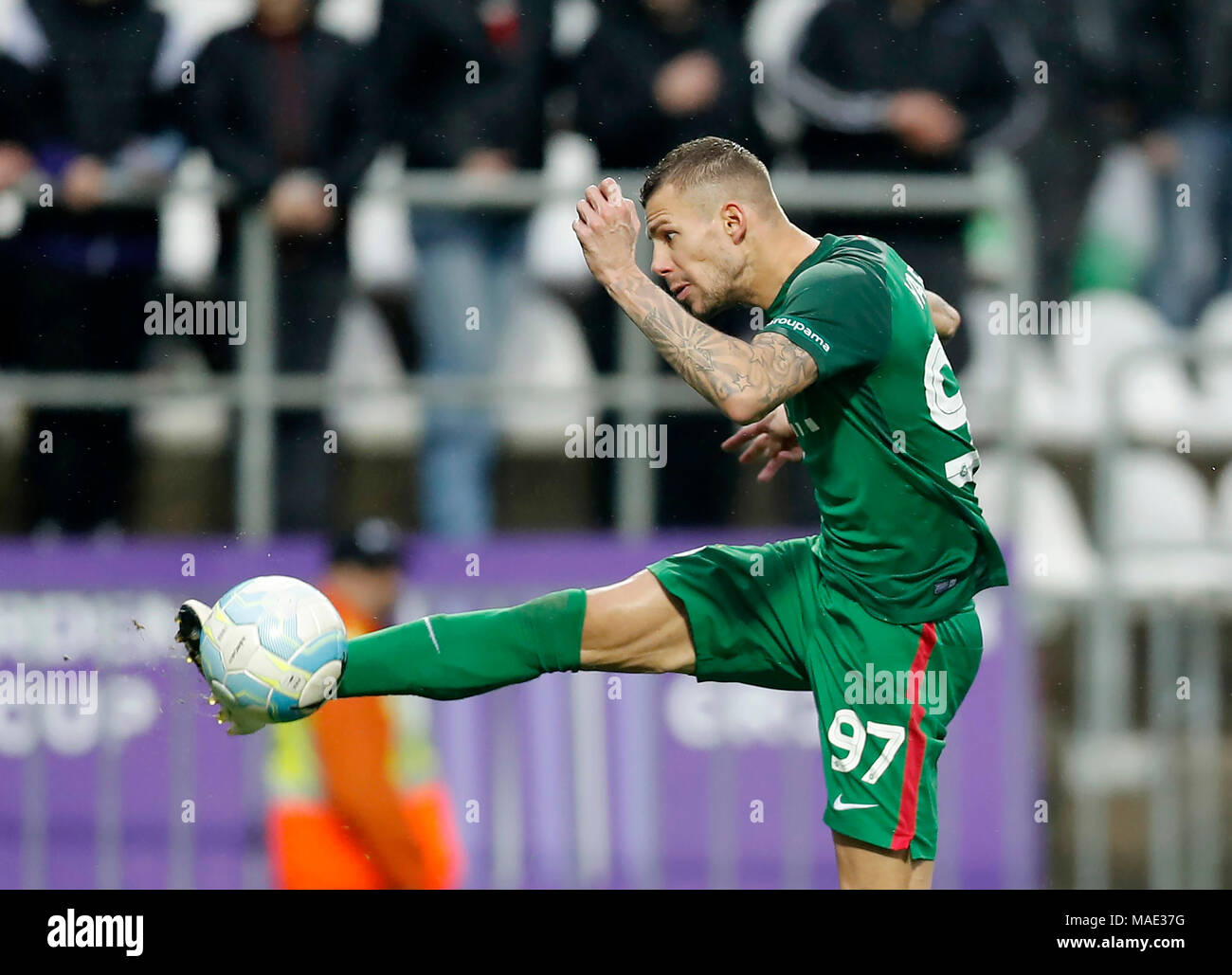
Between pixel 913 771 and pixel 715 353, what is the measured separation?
57.7 inches

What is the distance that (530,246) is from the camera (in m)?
9.66

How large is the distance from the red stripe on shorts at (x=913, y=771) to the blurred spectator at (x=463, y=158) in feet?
12.3

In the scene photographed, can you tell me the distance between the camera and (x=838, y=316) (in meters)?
5.79

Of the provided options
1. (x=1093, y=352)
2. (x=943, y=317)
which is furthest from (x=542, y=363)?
(x=943, y=317)

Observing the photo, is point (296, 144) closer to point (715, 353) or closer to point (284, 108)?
point (284, 108)

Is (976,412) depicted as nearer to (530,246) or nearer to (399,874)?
(530,246)

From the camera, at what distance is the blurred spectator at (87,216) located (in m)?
9.41

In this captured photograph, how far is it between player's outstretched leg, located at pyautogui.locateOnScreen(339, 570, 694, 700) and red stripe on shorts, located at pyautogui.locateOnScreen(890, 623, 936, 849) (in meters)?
0.76

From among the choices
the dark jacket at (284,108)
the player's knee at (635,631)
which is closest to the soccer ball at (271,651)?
the player's knee at (635,631)

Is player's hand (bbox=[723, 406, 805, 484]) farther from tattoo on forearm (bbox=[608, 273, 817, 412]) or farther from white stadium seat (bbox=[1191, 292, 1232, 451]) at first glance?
white stadium seat (bbox=[1191, 292, 1232, 451])

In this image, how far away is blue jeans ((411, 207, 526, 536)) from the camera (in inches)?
373

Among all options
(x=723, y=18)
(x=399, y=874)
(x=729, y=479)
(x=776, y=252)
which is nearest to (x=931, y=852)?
(x=776, y=252)

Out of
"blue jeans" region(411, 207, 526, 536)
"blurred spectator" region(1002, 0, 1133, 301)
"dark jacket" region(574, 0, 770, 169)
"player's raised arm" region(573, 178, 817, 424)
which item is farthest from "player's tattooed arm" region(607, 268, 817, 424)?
"blurred spectator" region(1002, 0, 1133, 301)

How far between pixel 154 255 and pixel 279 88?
3.30ft
